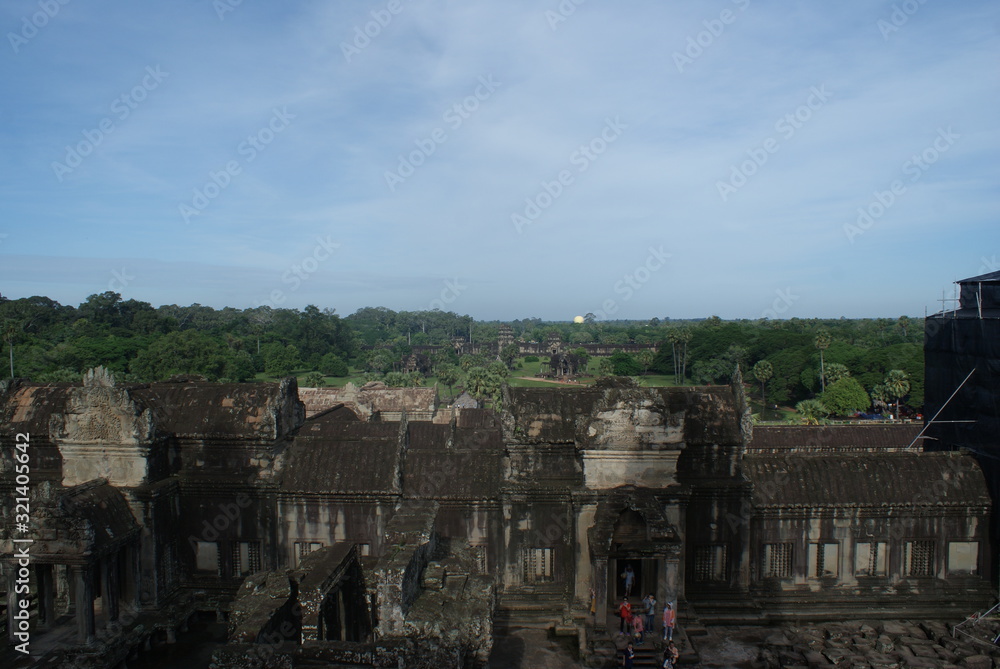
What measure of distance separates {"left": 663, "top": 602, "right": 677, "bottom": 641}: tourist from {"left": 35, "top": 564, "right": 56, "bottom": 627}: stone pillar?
13.6 meters

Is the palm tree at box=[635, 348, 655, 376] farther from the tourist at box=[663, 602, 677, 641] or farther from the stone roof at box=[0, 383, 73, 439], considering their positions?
the stone roof at box=[0, 383, 73, 439]

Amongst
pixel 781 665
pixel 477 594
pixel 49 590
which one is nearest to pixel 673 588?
pixel 781 665

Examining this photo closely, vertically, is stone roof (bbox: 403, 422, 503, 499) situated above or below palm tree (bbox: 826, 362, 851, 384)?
above

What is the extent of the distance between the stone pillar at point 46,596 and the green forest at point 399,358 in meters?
45.4

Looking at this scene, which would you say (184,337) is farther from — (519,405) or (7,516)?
(519,405)

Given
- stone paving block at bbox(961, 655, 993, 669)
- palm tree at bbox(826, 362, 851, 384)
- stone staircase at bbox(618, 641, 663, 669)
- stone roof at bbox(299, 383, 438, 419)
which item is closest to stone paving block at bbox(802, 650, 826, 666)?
stone paving block at bbox(961, 655, 993, 669)

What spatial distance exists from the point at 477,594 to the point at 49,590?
11.1 meters

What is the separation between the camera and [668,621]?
13.5 m

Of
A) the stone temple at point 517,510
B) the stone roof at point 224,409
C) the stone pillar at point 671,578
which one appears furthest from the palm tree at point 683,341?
the stone roof at point 224,409

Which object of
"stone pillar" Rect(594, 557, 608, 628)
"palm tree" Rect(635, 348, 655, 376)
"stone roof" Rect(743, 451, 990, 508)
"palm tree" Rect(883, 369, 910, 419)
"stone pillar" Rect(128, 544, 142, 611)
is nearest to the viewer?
"stone pillar" Rect(594, 557, 608, 628)

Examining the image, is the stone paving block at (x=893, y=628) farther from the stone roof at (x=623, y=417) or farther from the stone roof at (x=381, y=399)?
the stone roof at (x=381, y=399)

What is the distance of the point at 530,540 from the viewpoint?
49.9ft

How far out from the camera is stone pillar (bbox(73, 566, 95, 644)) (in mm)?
12773

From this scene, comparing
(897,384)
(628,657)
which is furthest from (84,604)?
(897,384)
